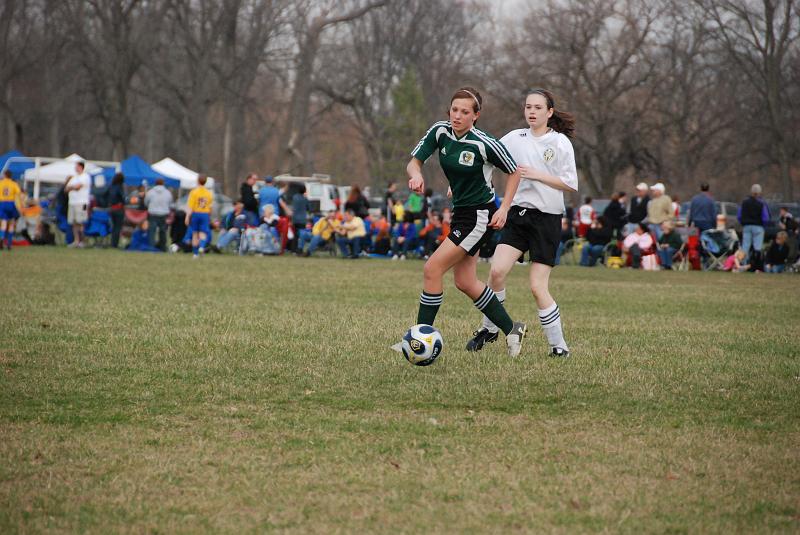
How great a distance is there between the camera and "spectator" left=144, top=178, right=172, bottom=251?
2728 centimetres

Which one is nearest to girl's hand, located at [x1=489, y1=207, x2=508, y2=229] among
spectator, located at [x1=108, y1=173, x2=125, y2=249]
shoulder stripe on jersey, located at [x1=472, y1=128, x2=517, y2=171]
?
shoulder stripe on jersey, located at [x1=472, y1=128, x2=517, y2=171]

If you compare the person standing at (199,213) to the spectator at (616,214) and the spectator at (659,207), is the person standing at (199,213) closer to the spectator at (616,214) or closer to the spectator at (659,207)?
the spectator at (616,214)

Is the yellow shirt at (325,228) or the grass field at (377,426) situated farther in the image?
the yellow shirt at (325,228)

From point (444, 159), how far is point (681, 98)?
43.1m

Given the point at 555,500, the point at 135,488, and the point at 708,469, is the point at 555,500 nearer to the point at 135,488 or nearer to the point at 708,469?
the point at 708,469

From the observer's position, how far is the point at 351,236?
87.2 feet

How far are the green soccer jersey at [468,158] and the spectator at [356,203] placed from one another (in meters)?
19.4

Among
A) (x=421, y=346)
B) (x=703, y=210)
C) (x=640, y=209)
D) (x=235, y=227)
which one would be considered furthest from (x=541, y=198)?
(x=235, y=227)

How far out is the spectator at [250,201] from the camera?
2691 cm

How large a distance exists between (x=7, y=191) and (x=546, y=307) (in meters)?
19.2

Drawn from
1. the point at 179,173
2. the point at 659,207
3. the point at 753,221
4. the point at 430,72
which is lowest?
the point at 753,221

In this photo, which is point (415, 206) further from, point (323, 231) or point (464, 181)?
point (464, 181)

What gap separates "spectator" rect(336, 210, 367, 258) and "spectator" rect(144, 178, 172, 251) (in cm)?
455

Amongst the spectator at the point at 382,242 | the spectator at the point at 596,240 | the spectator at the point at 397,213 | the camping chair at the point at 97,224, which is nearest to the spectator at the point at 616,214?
the spectator at the point at 596,240
